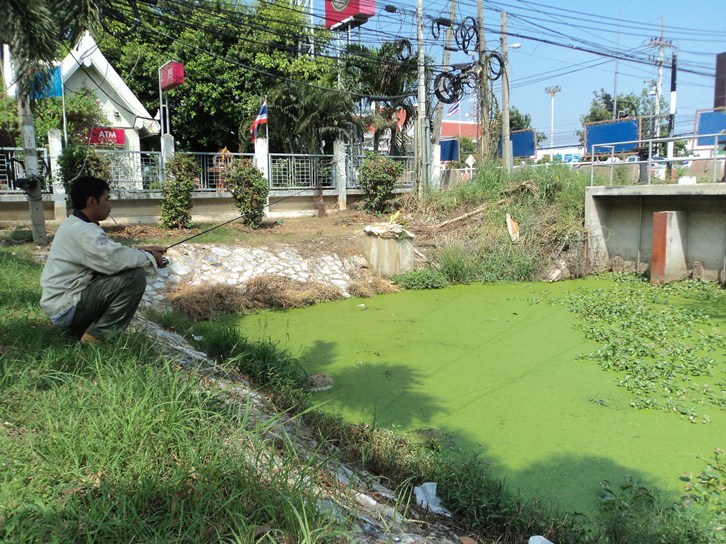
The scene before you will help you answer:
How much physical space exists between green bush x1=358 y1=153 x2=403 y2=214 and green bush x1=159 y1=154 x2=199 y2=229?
3.91 metres

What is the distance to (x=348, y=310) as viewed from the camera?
24.6ft

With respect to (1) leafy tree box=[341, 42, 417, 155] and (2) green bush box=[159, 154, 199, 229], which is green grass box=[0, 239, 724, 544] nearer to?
(2) green bush box=[159, 154, 199, 229]

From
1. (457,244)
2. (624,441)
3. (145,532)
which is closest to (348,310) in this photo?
(457,244)

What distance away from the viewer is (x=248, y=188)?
10.4 meters

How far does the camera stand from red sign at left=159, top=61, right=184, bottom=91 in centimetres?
1165

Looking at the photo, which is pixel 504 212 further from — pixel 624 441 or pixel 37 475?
pixel 37 475

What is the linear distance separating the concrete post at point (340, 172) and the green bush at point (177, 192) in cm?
407

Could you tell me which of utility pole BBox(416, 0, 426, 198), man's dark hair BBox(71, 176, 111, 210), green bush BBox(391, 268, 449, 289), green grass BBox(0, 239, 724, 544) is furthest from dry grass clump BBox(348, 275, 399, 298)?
man's dark hair BBox(71, 176, 111, 210)

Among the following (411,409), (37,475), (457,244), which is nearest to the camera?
(37,475)

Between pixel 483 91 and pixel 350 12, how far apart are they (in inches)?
259

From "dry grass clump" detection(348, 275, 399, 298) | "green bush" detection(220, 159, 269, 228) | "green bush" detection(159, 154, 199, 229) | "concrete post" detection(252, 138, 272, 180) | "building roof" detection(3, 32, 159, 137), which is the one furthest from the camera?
"building roof" detection(3, 32, 159, 137)

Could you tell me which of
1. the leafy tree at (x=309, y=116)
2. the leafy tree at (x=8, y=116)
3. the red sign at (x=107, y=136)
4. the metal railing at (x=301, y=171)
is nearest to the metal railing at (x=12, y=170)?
the leafy tree at (x=8, y=116)

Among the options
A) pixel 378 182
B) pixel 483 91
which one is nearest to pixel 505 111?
pixel 483 91

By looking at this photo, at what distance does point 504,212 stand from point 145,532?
31.7 feet
